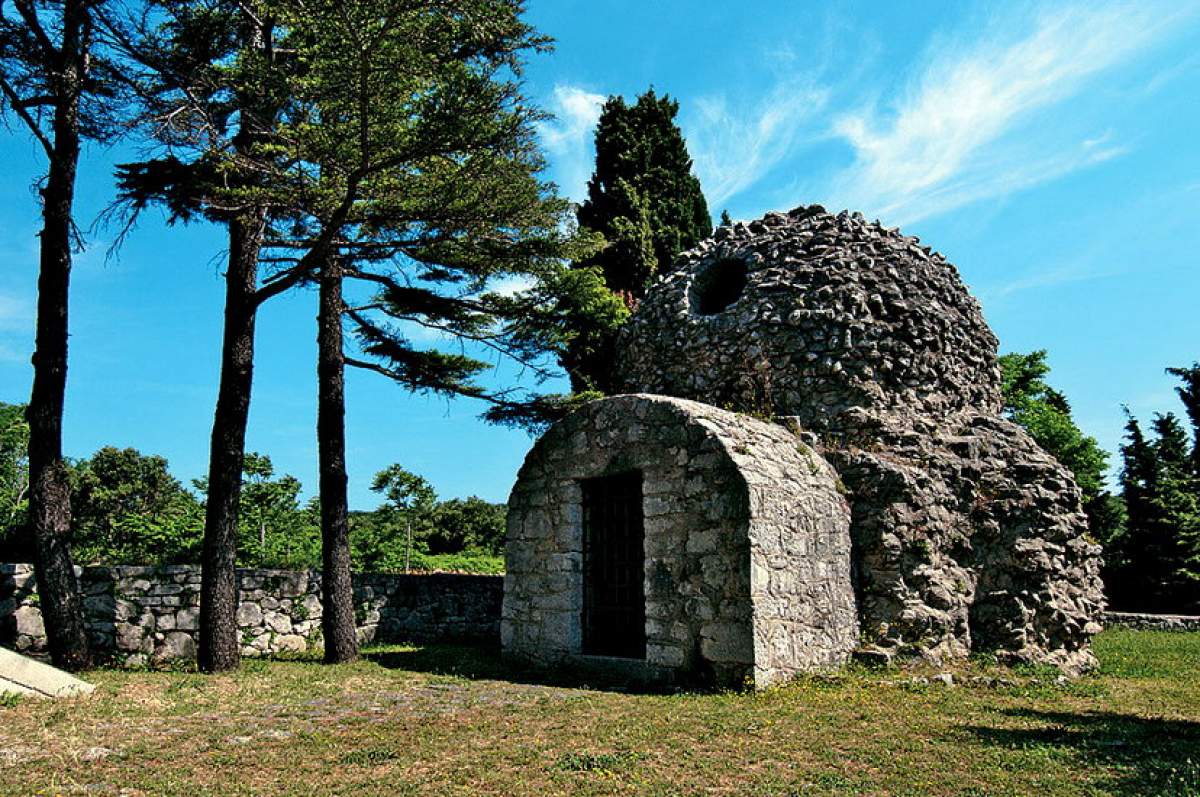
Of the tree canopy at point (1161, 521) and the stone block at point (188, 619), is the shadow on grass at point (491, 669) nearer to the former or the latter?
the stone block at point (188, 619)

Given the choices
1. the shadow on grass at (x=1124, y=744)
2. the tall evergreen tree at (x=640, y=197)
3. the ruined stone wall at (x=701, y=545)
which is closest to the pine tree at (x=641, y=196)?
the tall evergreen tree at (x=640, y=197)

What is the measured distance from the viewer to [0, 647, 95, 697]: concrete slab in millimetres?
6910

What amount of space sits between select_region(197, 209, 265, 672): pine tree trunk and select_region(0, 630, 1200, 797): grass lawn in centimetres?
84

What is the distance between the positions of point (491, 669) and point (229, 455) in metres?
4.17

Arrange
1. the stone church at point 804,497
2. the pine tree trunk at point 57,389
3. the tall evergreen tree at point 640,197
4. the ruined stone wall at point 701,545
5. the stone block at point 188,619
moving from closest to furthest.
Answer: the ruined stone wall at point 701,545 < the stone church at point 804,497 < the pine tree trunk at point 57,389 < the stone block at point 188,619 < the tall evergreen tree at point 640,197

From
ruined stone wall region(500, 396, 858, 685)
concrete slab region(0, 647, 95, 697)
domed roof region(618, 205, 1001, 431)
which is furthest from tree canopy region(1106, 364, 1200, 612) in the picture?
concrete slab region(0, 647, 95, 697)

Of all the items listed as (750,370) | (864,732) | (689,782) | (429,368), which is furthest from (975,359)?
(689,782)

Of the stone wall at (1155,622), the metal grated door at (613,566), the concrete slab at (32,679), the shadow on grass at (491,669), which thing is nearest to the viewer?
the concrete slab at (32,679)

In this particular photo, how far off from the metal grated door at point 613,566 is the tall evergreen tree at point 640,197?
834 centimetres

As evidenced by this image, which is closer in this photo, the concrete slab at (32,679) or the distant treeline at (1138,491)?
the concrete slab at (32,679)

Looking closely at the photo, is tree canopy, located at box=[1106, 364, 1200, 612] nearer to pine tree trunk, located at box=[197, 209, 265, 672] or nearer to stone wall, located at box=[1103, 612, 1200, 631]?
stone wall, located at box=[1103, 612, 1200, 631]

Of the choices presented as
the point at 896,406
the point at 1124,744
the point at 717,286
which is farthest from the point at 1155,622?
the point at 1124,744

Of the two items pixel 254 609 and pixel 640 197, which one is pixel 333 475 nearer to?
pixel 254 609

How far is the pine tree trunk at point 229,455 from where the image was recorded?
923 centimetres
